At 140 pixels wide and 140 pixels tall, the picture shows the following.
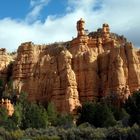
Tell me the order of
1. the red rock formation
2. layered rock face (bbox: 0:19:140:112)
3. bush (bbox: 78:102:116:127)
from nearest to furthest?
bush (bbox: 78:102:116:127)
the red rock formation
layered rock face (bbox: 0:19:140:112)

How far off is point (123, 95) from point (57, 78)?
12650mm

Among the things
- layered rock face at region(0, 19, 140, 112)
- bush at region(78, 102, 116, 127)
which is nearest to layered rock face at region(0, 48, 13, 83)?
layered rock face at region(0, 19, 140, 112)

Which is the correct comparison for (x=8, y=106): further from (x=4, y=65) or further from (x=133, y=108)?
(x=4, y=65)

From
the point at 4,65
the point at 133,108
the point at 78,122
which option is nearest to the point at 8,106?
the point at 78,122

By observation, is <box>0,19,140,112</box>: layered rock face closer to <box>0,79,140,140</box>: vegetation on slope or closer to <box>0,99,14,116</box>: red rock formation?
<box>0,79,140,140</box>: vegetation on slope

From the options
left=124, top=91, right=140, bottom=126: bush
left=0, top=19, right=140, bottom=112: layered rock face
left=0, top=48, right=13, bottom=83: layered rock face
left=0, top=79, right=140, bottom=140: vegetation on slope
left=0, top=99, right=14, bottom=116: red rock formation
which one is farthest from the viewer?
left=0, top=48, right=13, bottom=83: layered rock face

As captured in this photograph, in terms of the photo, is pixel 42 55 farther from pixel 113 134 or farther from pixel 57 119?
pixel 113 134

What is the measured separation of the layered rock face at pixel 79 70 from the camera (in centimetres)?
9444

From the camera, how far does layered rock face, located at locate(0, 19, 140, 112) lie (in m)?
94.4

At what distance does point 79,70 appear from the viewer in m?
98.9

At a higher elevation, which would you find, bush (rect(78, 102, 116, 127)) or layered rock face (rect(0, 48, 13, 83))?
layered rock face (rect(0, 48, 13, 83))

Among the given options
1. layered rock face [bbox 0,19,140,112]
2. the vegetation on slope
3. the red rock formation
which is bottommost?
the vegetation on slope

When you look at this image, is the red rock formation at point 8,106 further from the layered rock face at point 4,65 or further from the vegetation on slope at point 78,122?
the layered rock face at point 4,65

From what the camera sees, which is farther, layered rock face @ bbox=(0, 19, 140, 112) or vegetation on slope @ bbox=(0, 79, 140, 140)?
layered rock face @ bbox=(0, 19, 140, 112)
